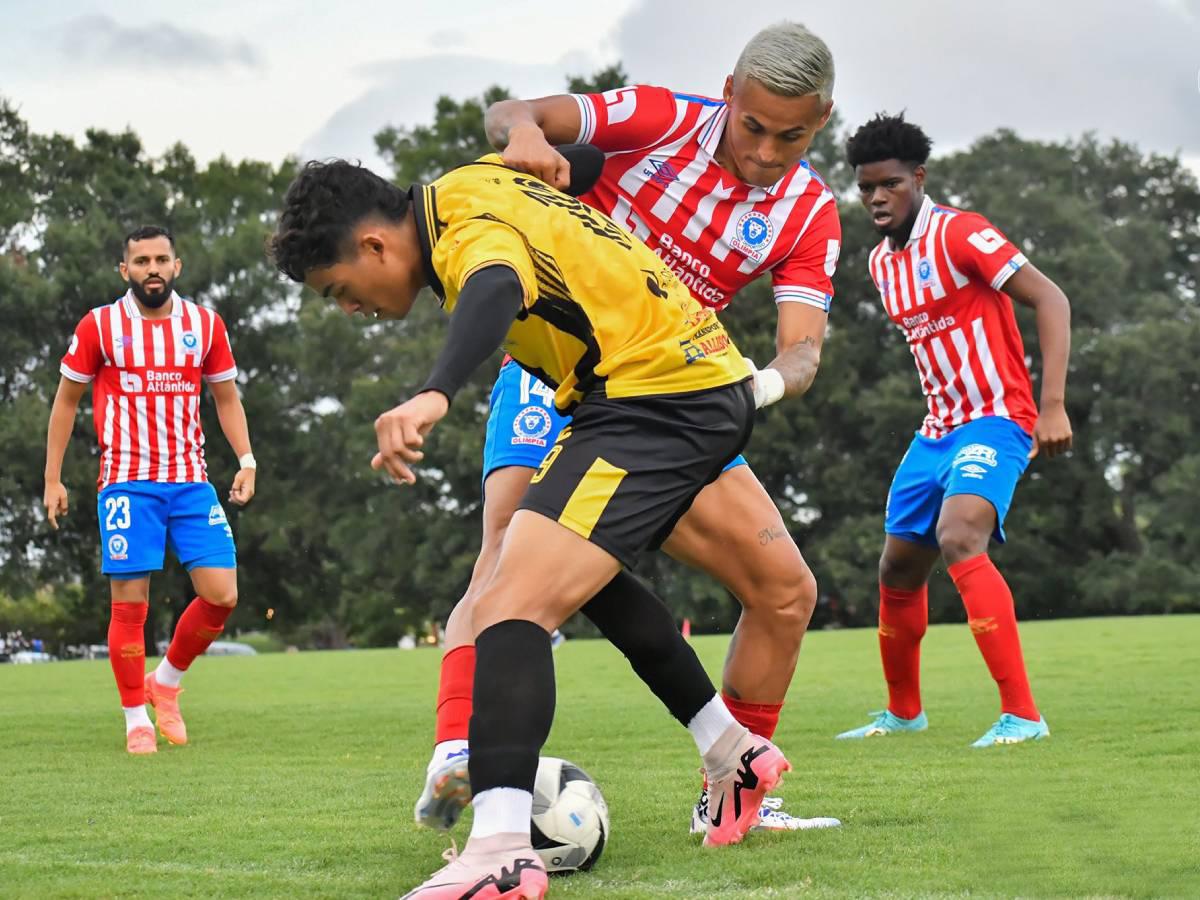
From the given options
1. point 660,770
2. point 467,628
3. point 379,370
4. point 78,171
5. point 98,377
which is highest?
point 78,171

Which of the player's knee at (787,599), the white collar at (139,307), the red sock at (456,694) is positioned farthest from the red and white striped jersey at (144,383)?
the player's knee at (787,599)

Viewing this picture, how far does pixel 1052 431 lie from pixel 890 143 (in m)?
1.68

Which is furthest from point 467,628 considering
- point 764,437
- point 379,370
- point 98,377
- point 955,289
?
point 379,370

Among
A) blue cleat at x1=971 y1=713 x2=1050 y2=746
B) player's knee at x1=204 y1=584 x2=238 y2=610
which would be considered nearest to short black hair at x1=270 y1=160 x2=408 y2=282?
blue cleat at x1=971 y1=713 x2=1050 y2=746

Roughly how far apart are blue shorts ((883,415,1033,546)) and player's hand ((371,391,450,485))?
14.3ft

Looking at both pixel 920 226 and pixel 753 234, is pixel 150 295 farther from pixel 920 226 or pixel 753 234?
pixel 753 234

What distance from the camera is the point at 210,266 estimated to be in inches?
1580

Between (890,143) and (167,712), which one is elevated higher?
(890,143)

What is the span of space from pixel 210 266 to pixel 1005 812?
124 ft

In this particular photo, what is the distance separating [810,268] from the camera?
5.07 metres

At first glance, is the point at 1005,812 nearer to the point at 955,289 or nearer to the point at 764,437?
the point at 955,289

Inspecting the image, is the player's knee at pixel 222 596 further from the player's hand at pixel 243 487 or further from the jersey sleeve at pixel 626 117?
the jersey sleeve at pixel 626 117

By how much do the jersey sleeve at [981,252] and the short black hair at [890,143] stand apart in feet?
1.46

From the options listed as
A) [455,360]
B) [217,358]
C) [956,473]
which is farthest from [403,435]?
[217,358]
